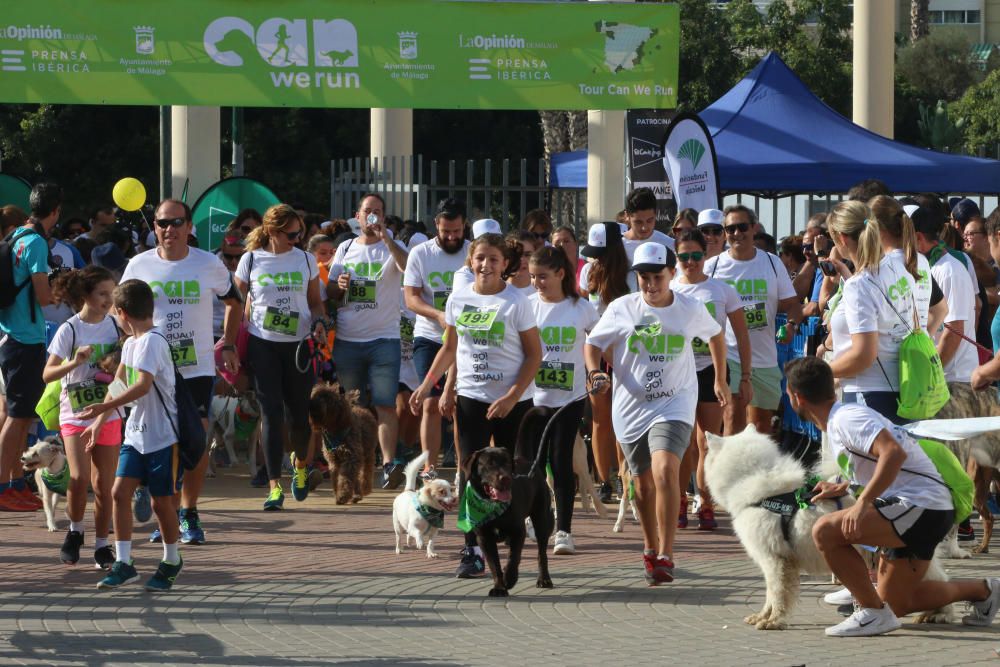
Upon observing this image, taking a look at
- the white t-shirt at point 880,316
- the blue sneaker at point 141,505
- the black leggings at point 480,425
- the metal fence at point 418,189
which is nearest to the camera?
the white t-shirt at point 880,316

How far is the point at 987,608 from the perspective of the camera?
730cm

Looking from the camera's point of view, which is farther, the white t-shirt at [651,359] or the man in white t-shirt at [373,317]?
the man in white t-shirt at [373,317]

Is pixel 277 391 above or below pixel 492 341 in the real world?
below

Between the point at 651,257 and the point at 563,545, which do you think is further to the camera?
the point at 563,545

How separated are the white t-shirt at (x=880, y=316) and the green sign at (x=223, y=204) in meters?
8.71

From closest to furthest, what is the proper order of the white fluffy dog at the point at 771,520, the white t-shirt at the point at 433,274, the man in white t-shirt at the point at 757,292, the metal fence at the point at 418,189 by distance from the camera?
the white fluffy dog at the point at 771,520 < the man in white t-shirt at the point at 757,292 < the white t-shirt at the point at 433,274 < the metal fence at the point at 418,189

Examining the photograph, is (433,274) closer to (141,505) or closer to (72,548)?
(141,505)

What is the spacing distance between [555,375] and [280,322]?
243cm

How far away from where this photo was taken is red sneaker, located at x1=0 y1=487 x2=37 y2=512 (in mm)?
11227

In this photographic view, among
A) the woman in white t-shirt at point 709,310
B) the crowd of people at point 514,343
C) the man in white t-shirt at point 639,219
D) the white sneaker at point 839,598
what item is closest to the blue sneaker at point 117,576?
the crowd of people at point 514,343

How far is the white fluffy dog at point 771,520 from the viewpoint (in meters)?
7.23

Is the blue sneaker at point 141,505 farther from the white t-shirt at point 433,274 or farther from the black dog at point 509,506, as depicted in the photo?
the black dog at point 509,506

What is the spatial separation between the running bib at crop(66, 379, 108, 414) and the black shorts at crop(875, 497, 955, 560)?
4.69 metres

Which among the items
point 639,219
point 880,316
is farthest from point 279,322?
point 880,316
